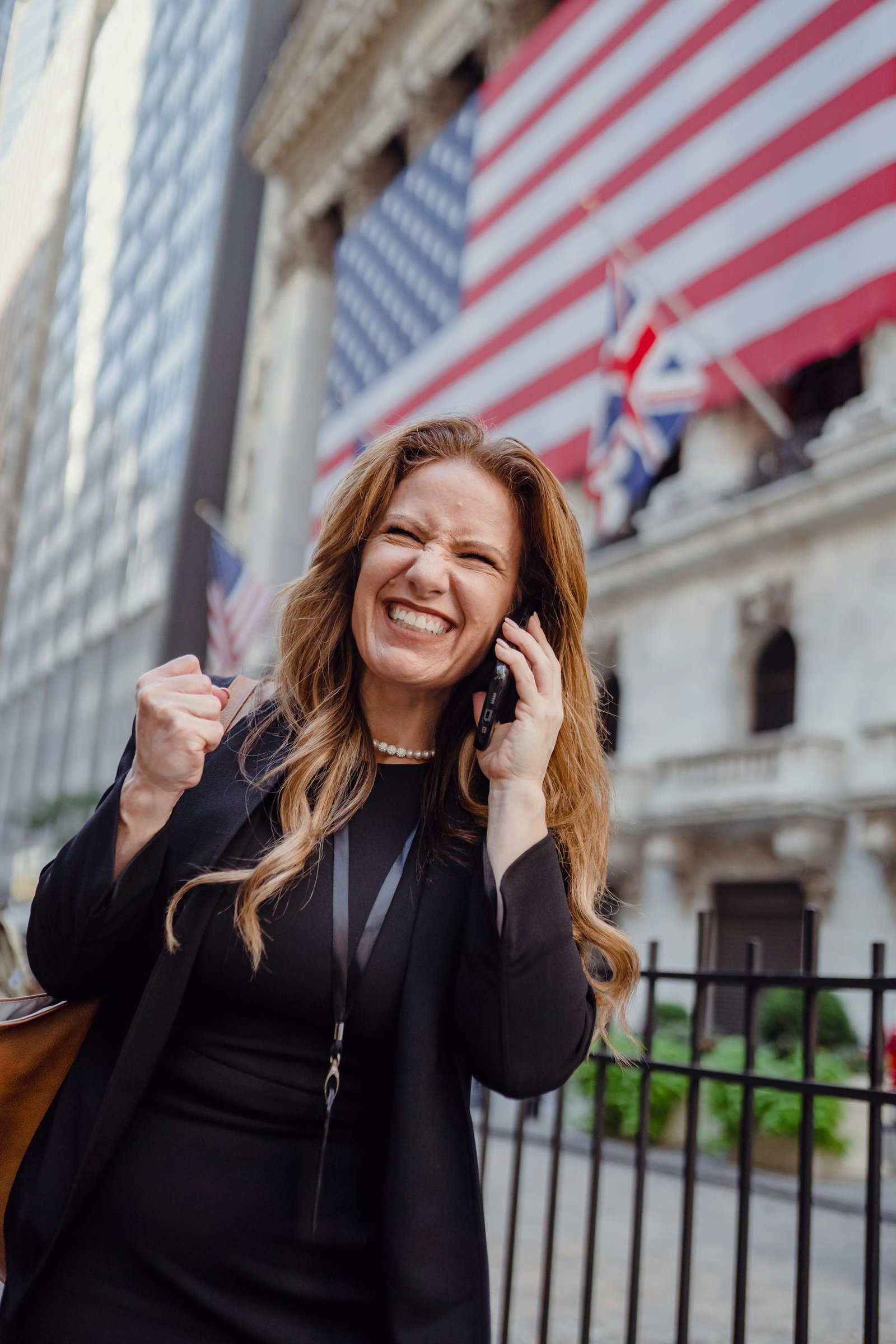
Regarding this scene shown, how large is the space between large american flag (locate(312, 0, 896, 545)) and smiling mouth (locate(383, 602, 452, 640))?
10.2 meters

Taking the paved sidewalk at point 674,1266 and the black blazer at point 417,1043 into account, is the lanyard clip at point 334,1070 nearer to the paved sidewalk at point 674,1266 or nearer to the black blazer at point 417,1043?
the black blazer at point 417,1043

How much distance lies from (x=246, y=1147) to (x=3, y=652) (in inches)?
2806

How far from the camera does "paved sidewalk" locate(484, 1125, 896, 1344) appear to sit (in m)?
4.56

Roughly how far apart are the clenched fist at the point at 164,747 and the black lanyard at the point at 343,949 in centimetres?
22

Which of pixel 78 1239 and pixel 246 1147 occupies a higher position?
pixel 246 1147

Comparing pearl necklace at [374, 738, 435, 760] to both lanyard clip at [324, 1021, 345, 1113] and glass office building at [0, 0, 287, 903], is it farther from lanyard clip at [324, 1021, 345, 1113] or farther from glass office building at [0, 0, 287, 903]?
glass office building at [0, 0, 287, 903]

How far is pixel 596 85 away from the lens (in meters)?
16.0

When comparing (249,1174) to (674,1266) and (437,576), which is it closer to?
(437,576)

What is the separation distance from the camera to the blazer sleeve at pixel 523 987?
137 centimetres

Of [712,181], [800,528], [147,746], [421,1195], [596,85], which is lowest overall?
[421,1195]

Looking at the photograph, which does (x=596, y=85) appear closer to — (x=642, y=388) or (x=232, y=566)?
(x=642, y=388)

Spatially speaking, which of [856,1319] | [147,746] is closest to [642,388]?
[856,1319]

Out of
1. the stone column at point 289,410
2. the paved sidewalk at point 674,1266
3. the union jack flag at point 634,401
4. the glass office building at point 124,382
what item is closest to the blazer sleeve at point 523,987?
the paved sidewalk at point 674,1266

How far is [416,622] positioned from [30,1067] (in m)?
0.73
